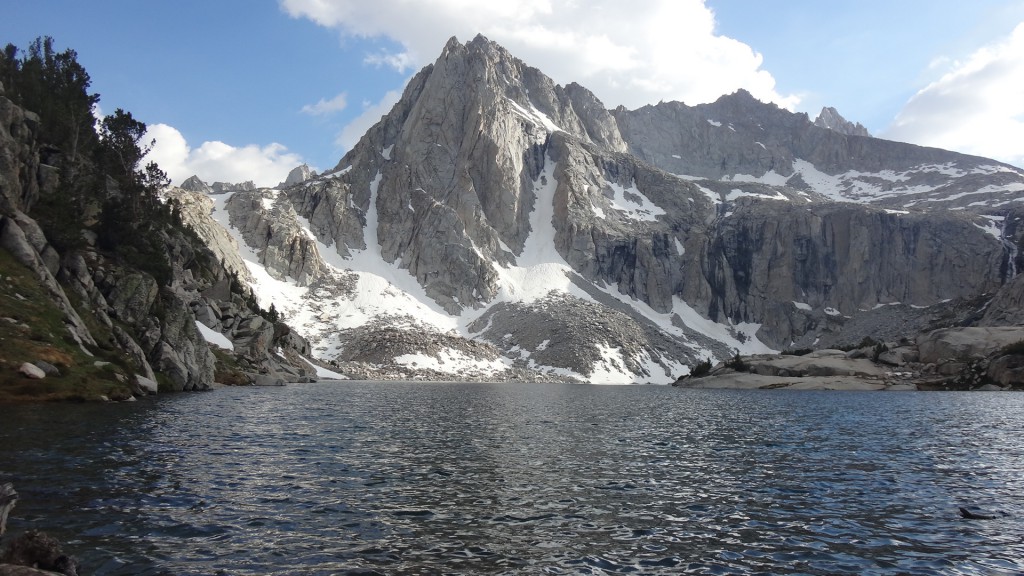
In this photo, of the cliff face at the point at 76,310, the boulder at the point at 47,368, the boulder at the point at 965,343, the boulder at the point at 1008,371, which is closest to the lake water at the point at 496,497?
the boulder at the point at 47,368

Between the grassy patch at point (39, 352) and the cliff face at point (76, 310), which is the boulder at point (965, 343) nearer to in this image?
the cliff face at point (76, 310)

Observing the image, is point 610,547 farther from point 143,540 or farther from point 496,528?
point 143,540

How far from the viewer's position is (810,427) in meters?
49.9

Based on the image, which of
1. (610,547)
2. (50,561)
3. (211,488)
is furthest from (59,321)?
(610,547)

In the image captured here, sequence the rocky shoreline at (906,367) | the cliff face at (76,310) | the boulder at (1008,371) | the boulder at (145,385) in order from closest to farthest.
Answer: the cliff face at (76,310)
the boulder at (145,385)
the boulder at (1008,371)
the rocky shoreline at (906,367)

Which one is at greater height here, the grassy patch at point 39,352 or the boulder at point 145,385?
the grassy patch at point 39,352

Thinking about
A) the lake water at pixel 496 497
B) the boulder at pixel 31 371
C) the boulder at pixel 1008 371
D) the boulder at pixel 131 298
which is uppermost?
the boulder at pixel 131 298

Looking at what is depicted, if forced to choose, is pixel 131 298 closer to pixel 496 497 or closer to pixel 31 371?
pixel 31 371

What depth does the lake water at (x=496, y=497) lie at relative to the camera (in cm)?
1638

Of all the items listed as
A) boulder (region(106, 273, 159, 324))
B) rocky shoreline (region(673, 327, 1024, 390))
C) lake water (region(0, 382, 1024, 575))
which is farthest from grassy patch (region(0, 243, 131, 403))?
rocky shoreline (region(673, 327, 1024, 390))

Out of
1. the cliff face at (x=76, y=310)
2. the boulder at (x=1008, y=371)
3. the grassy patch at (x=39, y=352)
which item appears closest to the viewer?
the grassy patch at (x=39, y=352)

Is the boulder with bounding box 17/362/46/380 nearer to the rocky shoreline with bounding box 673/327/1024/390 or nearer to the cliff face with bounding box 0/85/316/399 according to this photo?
the cliff face with bounding box 0/85/316/399

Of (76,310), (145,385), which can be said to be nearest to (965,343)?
(145,385)

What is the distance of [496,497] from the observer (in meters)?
23.5
